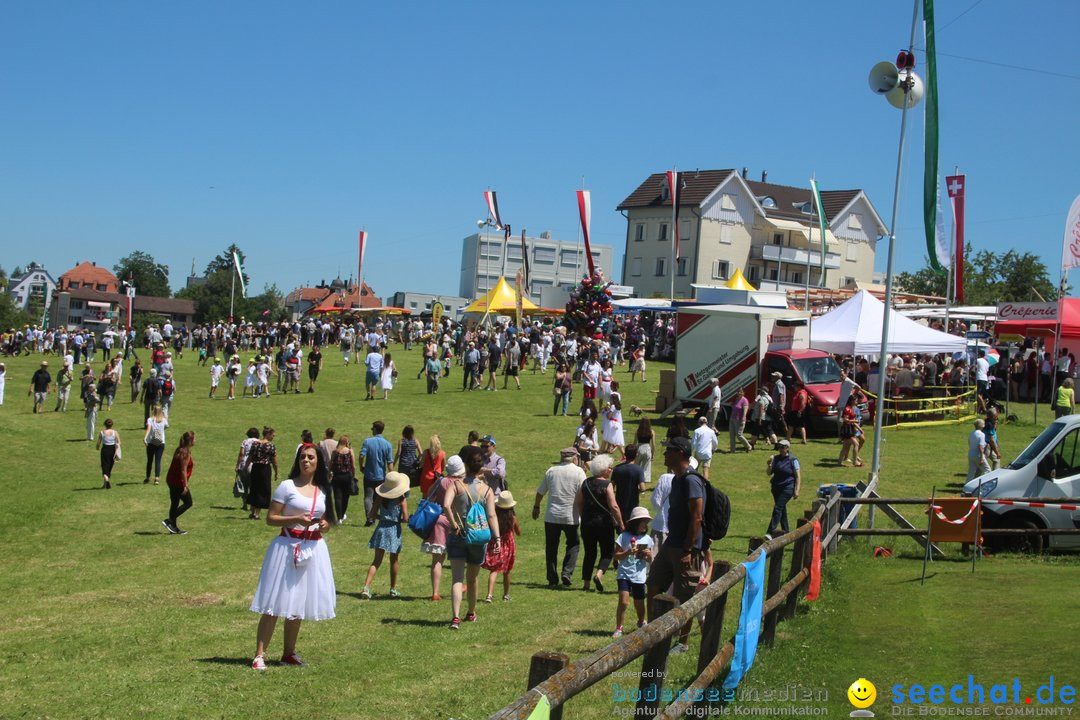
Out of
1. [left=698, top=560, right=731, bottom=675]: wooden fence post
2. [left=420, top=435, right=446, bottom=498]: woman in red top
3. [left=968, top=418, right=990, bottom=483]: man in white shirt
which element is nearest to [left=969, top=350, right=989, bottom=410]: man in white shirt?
[left=968, top=418, right=990, bottom=483]: man in white shirt

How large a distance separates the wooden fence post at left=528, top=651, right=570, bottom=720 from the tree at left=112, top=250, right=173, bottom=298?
161 meters

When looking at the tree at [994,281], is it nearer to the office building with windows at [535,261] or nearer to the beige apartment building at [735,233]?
the beige apartment building at [735,233]

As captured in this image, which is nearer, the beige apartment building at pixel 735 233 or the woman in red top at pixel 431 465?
the woman in red top at pixel 431 465

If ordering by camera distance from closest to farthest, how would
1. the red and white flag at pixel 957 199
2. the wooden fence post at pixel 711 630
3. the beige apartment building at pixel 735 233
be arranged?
the wooden fence post at pixel 711 630 < the red and white flag at pixel 957 199 < the beige apartment building at pixel 735 233

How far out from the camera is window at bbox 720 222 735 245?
77875 millimetres

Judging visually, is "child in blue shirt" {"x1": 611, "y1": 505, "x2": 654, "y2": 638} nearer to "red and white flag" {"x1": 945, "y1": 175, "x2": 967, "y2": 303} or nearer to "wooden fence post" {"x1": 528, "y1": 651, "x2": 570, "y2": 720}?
"wooden fence post" {"x1": 528, "y1": 651, "x2": 570, "y2": 720}

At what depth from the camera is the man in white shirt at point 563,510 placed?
12078mm

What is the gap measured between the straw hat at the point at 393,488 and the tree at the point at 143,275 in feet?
504

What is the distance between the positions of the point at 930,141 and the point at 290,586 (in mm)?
15937

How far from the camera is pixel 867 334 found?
29984 millimetres

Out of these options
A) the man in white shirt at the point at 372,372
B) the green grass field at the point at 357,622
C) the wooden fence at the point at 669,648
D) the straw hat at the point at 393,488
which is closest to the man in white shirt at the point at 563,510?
the green grass field at the point at 357,622

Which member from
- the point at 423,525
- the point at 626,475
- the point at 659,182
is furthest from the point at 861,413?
the point at 659,182

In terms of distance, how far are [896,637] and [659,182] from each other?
240ft

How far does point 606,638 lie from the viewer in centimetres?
945
